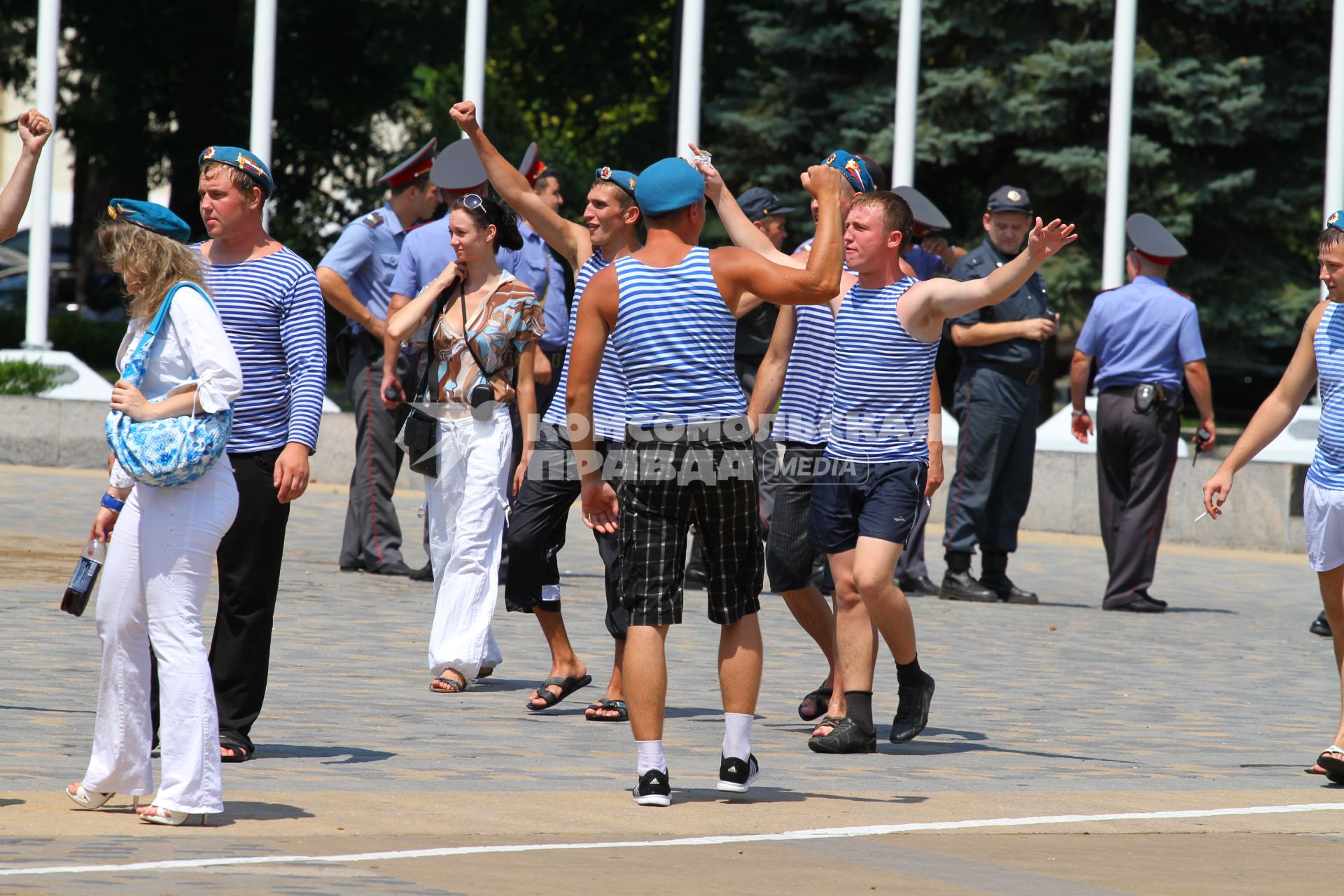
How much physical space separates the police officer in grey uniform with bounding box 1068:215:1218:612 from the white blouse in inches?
289

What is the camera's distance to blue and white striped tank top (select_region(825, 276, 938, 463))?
7.16 m

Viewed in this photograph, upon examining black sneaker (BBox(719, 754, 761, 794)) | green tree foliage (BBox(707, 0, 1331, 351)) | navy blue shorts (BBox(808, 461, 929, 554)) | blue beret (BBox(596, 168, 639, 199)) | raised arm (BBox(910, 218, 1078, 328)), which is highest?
green tree foliage (BBox(707, 0, 1331, 351))

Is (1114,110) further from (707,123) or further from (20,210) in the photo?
(20,210)

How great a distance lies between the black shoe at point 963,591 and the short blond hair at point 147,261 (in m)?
7.14

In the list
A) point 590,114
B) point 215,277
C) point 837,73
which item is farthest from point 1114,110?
point 590,114

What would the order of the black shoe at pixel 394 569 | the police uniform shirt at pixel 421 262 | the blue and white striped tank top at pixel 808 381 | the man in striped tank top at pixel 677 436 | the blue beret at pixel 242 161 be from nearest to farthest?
the man in striped tank top at pixel 677 436 → the blue beret at pixel 242 161 → the blue and white striped tank top at pixel 808 381 → the police uniform shirt at pixel 421 262 → the black shoe at pixel 394 569

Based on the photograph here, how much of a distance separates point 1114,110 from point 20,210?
13468mm

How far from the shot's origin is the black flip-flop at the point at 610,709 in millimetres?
7539

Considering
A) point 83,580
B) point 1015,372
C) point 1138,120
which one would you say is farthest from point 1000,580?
point 1138,120

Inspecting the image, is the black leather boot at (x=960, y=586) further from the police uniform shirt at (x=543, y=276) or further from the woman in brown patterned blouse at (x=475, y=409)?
Answer: the woman in brown patterned blouse at (x=475, y=409)

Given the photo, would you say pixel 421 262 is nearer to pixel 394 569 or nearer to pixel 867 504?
pixel 394 569

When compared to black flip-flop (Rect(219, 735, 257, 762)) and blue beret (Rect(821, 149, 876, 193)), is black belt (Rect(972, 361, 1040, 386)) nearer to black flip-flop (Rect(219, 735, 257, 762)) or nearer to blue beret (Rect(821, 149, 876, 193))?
blue beret (Rect(821, 149, 876, 193))

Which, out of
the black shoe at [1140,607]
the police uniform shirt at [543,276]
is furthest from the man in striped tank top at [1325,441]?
the black shoe at [1140,607]

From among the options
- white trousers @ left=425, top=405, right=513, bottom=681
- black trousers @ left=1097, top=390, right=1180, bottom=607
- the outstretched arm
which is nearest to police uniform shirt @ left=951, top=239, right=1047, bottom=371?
black trousers @ left=1097, top=390, right=1180, bottom=607
